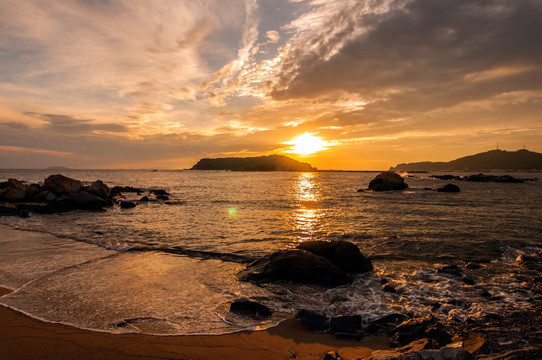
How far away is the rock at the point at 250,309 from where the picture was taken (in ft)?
24.5

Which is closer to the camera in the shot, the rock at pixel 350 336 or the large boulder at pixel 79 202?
the rock at pixel 350 336

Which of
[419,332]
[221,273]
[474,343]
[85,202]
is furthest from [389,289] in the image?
[85,202]

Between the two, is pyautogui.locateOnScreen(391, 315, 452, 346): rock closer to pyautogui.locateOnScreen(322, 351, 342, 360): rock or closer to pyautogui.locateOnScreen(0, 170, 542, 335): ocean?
pyautogui.locateOnScreen(0, 170, 542, 335): ocean

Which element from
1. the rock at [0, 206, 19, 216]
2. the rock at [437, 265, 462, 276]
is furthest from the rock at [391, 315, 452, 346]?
the rock at [0, 206, 19, 216]

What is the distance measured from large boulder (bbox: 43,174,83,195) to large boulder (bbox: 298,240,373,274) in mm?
36337

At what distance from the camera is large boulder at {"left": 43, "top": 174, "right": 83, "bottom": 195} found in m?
35.9

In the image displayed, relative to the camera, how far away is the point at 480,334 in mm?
6105

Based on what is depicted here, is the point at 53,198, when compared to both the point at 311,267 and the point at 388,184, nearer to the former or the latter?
the point at 311,267

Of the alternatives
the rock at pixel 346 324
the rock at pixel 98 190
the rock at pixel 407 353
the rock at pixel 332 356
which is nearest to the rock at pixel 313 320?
the rock at pixel 346 324

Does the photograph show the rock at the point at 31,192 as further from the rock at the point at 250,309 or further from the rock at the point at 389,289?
the rock at the point at 389,289

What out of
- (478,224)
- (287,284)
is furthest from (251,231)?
(478,224)

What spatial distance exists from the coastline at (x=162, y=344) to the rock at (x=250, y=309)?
0.86 m

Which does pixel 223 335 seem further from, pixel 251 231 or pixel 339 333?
pixel 251 231

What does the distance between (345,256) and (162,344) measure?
25.0 ft
